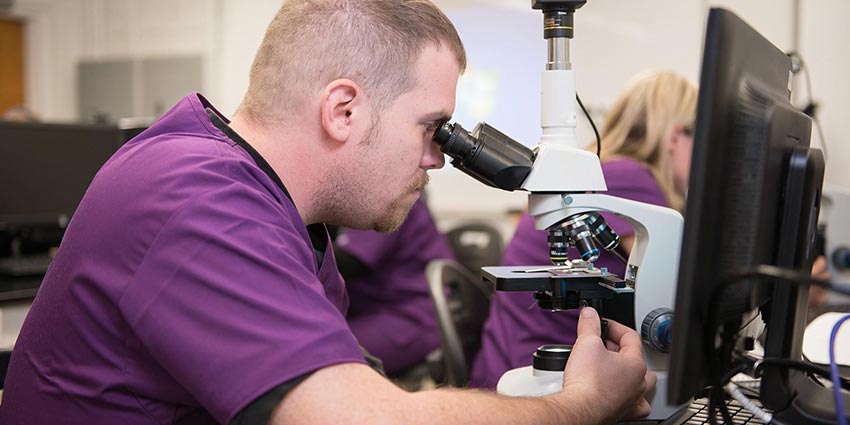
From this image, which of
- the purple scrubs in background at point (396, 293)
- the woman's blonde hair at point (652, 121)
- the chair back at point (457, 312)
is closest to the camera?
the chair back at point (457, 312)

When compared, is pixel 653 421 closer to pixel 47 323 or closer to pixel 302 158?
pixel 302 158

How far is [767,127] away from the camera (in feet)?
2.49

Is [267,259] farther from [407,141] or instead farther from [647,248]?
[647,248]

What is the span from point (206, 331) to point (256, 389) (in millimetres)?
77

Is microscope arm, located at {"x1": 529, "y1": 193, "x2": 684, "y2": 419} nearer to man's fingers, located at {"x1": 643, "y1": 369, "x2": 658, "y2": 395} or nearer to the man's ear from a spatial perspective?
man's fingers, located at {"x1": 643, "y1": 369, "x2": 658, "y2": 395}

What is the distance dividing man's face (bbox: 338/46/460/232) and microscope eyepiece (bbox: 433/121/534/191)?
1.4 inches

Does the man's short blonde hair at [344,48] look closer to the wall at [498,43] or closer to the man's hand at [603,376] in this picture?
the man's hand at [603,376]

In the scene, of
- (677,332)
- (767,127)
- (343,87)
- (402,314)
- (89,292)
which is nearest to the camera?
(677,332)

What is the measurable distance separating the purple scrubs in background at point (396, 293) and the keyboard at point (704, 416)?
134 centimetres

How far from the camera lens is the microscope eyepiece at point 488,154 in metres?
0.99

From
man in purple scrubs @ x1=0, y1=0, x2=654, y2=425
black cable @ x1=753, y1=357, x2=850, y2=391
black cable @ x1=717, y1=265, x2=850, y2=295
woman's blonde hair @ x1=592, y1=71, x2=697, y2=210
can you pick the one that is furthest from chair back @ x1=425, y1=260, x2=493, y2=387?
black cable @ x1=717, y1=265, x2=850, y2=295

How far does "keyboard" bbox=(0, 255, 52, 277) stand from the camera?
2475 millimetres

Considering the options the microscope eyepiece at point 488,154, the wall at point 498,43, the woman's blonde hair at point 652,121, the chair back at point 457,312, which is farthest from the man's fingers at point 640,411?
the wall at point 498,43

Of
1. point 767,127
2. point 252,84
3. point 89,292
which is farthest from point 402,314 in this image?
point 767,127
